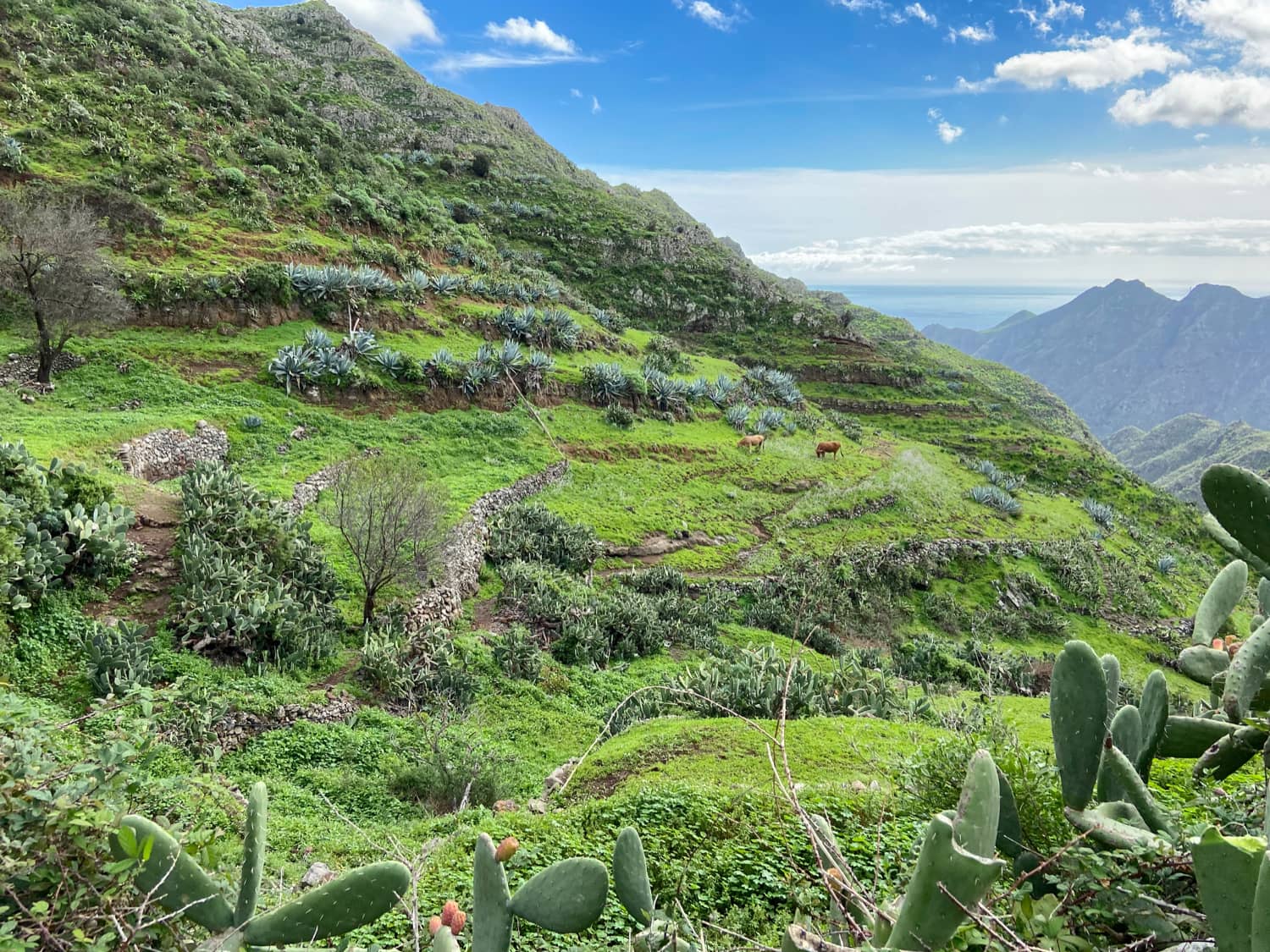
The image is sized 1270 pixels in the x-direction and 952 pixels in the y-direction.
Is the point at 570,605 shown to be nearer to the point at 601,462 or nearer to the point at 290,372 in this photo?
the point at 601,462

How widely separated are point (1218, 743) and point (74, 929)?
4680mm

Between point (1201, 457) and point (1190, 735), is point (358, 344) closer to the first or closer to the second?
point (1190, 735)

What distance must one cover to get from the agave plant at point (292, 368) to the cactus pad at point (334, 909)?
65.3 ft

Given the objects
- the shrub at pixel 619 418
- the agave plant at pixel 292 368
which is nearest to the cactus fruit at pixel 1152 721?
the agave plant at pixel 292 368

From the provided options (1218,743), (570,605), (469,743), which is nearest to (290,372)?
(570,605)

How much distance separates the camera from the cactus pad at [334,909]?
247 centimetres

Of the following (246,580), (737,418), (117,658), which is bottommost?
(117,658)

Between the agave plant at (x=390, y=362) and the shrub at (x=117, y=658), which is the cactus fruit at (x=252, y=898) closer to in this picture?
the shrub at (x=117, y=658)

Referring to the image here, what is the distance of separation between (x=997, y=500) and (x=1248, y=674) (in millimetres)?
32310

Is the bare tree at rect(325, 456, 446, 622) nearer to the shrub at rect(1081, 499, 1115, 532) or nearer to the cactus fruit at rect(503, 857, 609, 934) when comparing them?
the cactus fruit at rect(503, 857, 609, 934)

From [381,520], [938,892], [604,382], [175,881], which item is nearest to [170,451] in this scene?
[381,520]

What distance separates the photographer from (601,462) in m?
24.3

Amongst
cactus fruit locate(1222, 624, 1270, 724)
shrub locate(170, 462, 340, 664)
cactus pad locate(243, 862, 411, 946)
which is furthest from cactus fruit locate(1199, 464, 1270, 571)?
shrub locate(170, 462, 340, 664)

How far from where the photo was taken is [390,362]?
73.1 ft
